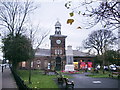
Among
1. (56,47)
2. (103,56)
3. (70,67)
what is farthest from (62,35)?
(103,56)

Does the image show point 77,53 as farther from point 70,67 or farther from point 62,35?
point 70,67

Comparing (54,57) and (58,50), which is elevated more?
(58,50)

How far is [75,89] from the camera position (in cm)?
1362

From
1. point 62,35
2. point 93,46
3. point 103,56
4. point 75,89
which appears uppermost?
point 62,35

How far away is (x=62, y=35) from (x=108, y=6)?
50.8 meters

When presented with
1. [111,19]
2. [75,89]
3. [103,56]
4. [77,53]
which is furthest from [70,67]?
[111,19]

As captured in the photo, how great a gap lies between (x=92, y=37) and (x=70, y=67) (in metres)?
10.9

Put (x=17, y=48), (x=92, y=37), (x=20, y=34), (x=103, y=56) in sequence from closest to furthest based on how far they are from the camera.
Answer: (x=17, y=48) → (x=20, y=34) → (x=103, y=56) → (x=92, y=37)

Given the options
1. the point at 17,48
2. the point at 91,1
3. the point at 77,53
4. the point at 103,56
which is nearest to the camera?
the point at 91,1

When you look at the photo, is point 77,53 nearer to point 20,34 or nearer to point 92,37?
point 92,37

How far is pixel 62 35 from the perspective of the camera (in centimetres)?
5466

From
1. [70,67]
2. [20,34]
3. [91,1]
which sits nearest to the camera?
[91,1]

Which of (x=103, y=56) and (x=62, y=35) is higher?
(x=62, y=35)

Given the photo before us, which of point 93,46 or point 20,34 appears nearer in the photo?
point 20,34
